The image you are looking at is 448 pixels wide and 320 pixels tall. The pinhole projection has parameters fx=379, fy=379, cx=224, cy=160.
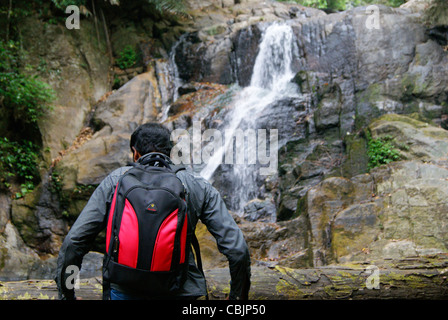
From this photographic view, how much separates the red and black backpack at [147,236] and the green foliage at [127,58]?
11.8 meters

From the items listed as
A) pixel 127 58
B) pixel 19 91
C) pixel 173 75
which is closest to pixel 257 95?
pixel 173 75

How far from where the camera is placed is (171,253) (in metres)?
1.83

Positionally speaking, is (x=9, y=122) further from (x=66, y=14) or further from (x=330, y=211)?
(x=330, y=211)

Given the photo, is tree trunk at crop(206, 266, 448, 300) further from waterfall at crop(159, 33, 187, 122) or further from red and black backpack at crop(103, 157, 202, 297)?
waterfall at crop(159, 33, 187, 122)

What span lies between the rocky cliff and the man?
2398 millimetres

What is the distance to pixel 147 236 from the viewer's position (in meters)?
1.79

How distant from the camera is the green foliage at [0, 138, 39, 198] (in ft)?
29.0

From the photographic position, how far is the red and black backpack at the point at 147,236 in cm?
180

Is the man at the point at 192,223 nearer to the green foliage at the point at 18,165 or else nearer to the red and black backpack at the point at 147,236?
the red and black backpack at the point at 147,236

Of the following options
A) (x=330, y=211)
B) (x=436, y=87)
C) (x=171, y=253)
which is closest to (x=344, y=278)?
(x=171, y=253)

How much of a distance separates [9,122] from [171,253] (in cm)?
939

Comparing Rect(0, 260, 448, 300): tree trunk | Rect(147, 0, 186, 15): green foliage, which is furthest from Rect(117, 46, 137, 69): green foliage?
Rect(0, 260, 448, 300): tree trunk

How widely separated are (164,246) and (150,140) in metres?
0.62

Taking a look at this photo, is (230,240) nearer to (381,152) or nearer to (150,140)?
(150,140)
